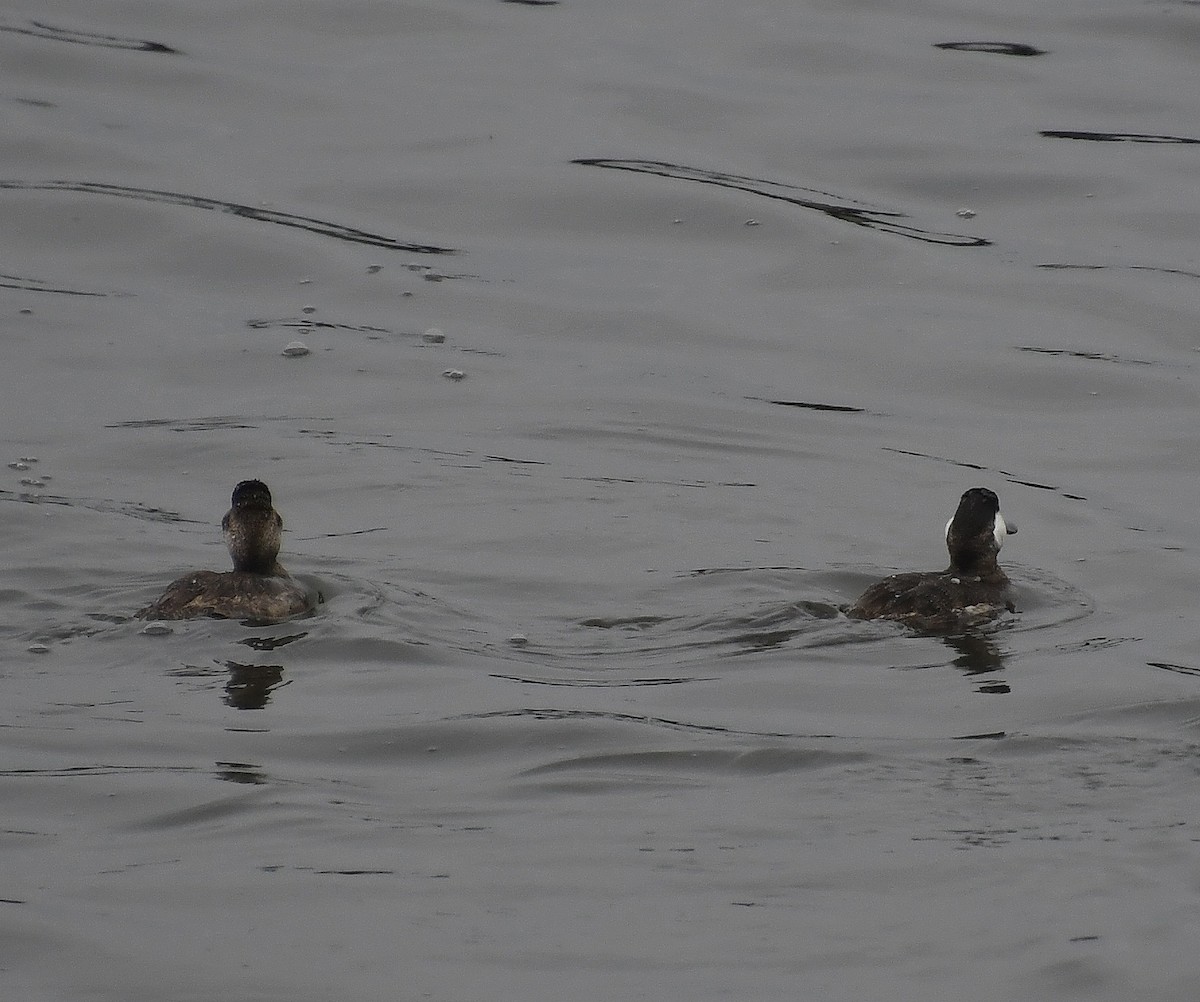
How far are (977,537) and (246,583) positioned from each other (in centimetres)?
420

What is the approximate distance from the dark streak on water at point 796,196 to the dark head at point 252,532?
10.0 m

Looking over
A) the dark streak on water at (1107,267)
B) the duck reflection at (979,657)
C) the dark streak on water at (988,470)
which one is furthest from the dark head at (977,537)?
the dark streak on water at (1107,267)

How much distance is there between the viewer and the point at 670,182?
67.8 feet

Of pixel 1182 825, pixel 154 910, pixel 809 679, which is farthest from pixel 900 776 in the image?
pixel 154 910

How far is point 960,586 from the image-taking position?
11.0m

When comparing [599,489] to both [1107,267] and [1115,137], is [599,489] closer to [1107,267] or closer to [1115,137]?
[1107,267]

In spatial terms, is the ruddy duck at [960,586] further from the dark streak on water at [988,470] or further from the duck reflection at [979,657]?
the dark streak on water at [988,470]

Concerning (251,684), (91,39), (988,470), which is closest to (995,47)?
(91,39)

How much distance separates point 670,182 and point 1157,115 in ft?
19.7

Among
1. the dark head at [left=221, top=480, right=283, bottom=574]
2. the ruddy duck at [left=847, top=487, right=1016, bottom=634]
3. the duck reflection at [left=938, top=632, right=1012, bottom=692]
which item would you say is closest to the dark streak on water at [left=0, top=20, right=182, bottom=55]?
the dark head at [left=221, top=480, right=283, bottom=574]

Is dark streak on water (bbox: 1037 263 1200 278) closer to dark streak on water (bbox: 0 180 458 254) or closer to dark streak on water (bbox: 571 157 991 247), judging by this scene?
dark streak on water (bbox: 571 157 991 247)

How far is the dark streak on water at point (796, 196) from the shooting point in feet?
63.7

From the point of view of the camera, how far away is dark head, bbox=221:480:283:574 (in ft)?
35.8

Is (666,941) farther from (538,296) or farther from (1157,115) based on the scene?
(1157,115)
